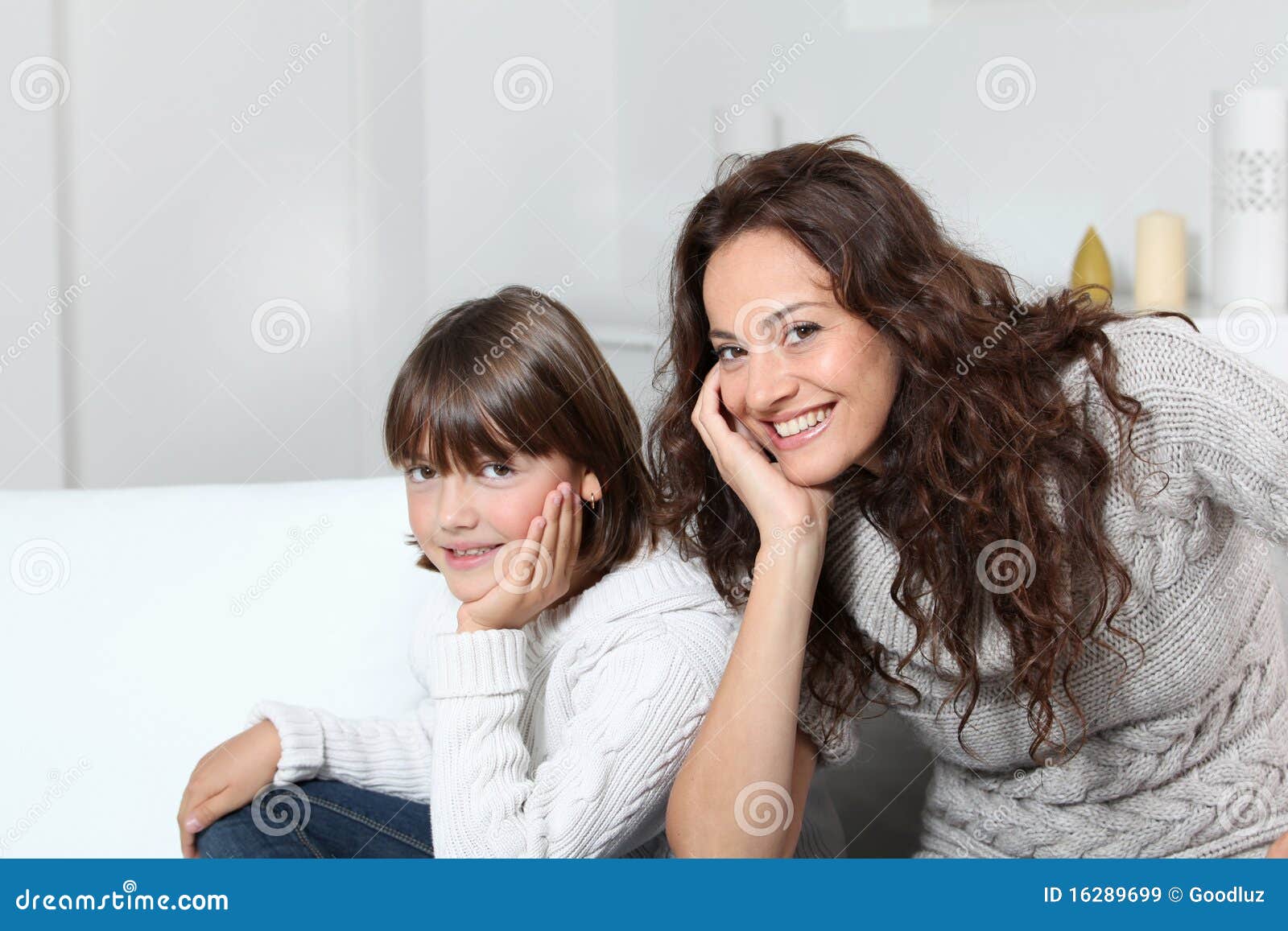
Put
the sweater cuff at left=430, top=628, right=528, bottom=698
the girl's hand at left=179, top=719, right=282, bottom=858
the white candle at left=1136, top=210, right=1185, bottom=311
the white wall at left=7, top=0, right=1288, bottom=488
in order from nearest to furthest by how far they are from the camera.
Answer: the sweater cuff at left=430, top=628, right=528, bottom=698 → the girl's hand at left=179, top=719, right=282, bottom=858 → the white candle at left=1136, top=210, right=1185, bottom=311 → the white wall at left=7, top=0, right=1288, bottom=488

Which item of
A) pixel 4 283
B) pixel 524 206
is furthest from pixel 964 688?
pixel 4 283

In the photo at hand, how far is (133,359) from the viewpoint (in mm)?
2697

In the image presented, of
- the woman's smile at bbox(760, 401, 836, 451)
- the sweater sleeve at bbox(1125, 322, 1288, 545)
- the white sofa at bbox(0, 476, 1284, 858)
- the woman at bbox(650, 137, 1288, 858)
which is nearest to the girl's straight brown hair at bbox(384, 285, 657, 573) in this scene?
the woman at bbox(650, 137, 1288, 858)

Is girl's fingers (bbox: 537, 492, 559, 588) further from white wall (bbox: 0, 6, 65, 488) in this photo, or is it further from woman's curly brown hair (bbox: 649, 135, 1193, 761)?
white wall (bbox: 0, 6, 65, 488)

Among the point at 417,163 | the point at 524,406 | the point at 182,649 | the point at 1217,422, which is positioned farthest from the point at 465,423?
the point at 417,163

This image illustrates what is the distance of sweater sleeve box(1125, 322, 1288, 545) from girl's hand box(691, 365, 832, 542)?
307 mm

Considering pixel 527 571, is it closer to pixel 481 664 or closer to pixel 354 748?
pixel 481 664

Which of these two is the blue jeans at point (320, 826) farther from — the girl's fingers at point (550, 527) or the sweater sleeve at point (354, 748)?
the girl's fingers at point (550, 527)

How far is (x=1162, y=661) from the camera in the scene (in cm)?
111

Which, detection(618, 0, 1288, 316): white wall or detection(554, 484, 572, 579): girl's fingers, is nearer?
detection(554, 484, 572, 579): girl's fingers

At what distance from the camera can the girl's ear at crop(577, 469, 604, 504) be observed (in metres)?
1.24

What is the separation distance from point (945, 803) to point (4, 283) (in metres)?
2.15

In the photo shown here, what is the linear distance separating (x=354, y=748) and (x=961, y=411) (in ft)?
2.50

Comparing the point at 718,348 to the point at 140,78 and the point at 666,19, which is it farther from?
the point at 140,78
